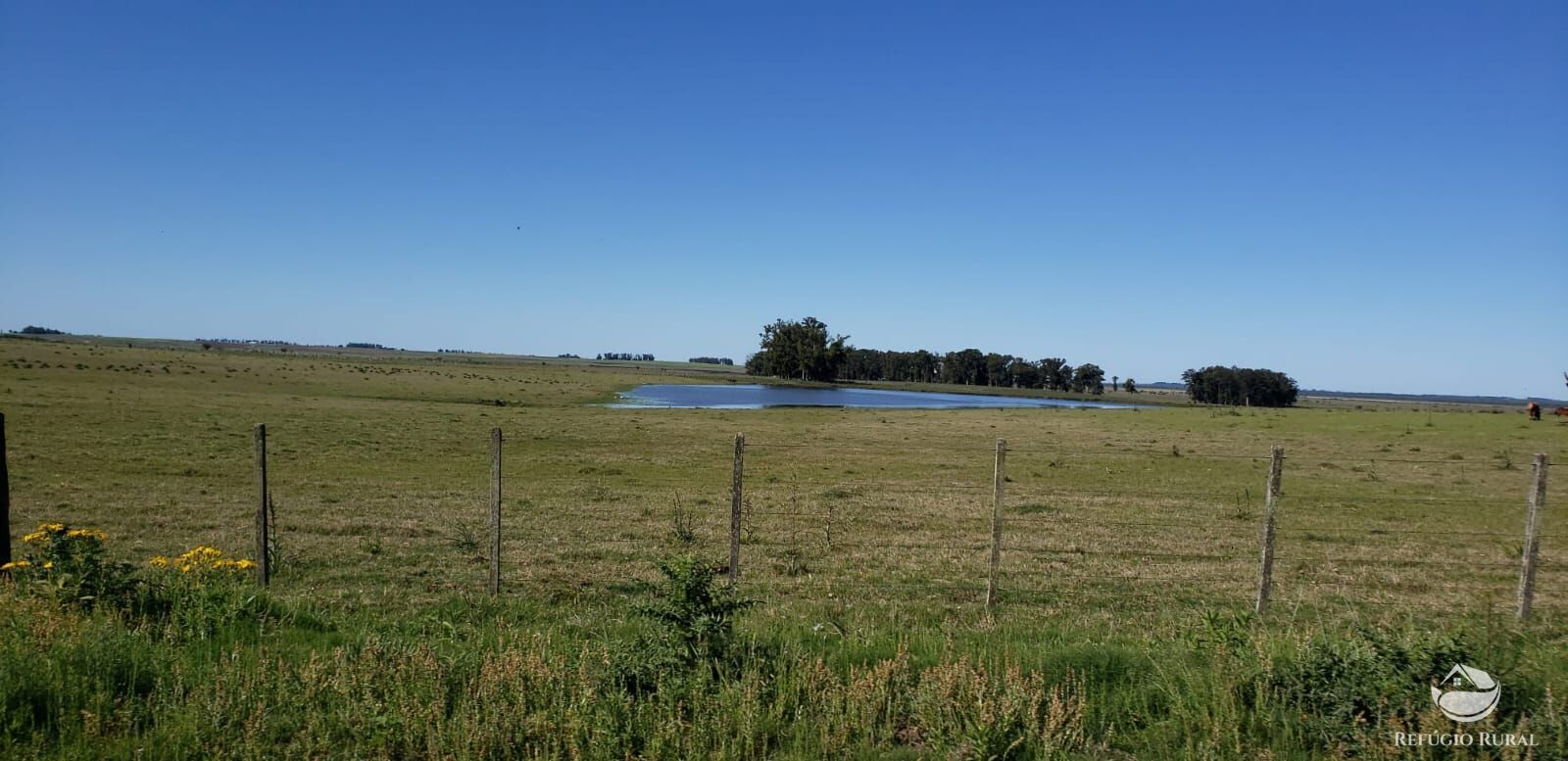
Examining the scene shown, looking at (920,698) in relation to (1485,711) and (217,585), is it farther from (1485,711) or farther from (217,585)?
(217,585)

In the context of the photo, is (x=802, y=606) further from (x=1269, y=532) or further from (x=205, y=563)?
(x=205, y=563)

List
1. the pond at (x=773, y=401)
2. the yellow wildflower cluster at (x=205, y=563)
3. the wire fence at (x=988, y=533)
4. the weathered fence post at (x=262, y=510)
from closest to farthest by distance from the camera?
the yellow wildflower cluster at (x=205, y=563) < the weathered fence post at (x=262, y=510) < the wire fence at (x=988, y=533) < the pond at (x=773, y=401)

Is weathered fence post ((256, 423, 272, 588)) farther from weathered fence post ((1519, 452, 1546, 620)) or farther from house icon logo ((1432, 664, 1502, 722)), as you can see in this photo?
weathered fence post ((1519, 452, 1546, 620))

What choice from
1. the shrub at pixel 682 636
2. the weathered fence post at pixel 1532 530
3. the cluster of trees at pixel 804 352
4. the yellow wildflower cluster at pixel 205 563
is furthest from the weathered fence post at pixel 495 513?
the cluster of trees at pixel 804 352

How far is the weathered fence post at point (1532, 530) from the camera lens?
948 cm

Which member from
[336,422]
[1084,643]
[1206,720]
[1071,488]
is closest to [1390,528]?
[1071,488]

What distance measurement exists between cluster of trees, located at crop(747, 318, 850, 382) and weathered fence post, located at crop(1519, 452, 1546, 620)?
163m

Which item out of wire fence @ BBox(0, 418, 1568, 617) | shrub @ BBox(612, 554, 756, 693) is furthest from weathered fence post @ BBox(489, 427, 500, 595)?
shrub @ BBox(612, 554, 756, 693)

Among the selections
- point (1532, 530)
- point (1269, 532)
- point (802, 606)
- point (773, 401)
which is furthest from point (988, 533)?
point (773, 401)

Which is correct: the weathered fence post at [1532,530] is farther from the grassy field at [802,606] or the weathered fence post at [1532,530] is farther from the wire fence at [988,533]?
the grassy field at [802,606]

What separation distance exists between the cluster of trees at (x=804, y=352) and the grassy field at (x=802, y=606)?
454 ft

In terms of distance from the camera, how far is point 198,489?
19938 millimetres

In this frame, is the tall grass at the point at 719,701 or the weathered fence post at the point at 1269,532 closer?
the tall grass at the point at 719,701

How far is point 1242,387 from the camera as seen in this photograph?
166 meters
